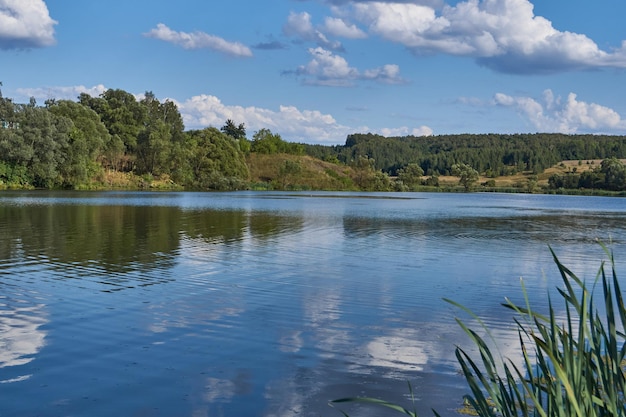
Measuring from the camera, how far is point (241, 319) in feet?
39.8

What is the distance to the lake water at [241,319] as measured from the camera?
26.4ft

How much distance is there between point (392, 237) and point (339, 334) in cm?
1919

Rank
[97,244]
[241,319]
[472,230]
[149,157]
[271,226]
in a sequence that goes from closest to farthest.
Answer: [241,319]
[97,244]
[472,230]
[271,226]
[149,157]

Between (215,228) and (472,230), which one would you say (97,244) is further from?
(472,230)

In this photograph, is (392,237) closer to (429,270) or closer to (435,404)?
(429,270)

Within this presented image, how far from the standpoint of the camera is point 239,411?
749 centimetres

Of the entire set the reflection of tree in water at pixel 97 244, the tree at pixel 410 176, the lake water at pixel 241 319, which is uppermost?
the tree at pixel 410 176

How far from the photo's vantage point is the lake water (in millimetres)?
8047

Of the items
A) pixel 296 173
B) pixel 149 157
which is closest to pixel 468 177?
pixel 296 173

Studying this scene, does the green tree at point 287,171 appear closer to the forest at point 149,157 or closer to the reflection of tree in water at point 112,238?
the forest at point 149,157

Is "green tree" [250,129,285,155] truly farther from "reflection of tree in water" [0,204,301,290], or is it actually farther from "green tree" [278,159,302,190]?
"reflection of tree in water" [0,204,301,290]

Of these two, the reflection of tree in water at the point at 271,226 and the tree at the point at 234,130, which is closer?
the reflection of tree in water at the point at 271,226

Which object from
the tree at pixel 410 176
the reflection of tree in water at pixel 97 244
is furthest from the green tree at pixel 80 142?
the tree at pixel 410 176

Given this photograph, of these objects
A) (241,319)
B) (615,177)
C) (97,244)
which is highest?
(615,177)
